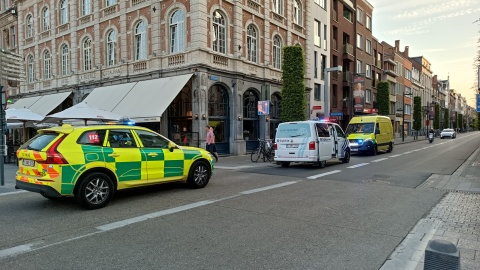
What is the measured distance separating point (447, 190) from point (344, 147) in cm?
668

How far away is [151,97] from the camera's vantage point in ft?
62.1

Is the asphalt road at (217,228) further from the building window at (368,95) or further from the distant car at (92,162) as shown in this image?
the building window at (368,95)

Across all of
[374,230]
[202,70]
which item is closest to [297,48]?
[202,70]

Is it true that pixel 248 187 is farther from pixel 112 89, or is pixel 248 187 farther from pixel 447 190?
pixel 112 89

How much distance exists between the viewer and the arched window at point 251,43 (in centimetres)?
2273

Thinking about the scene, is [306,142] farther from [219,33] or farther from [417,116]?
[417,116]

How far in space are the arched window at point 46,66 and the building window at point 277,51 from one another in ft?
64.4

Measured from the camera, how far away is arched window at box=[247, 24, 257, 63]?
74.6ft

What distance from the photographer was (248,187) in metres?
9.23

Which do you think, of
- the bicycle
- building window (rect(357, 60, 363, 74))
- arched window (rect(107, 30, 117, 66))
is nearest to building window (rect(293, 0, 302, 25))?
arched window (rect(107, 30, 117, 66))

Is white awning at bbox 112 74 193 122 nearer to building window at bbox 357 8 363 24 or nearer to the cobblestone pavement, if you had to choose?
the cobblestone pavement

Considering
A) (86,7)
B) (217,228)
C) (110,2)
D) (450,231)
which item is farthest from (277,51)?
(217,228)

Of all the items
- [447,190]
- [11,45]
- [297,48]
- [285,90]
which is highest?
[11,45]

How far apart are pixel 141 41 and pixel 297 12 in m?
13.6
